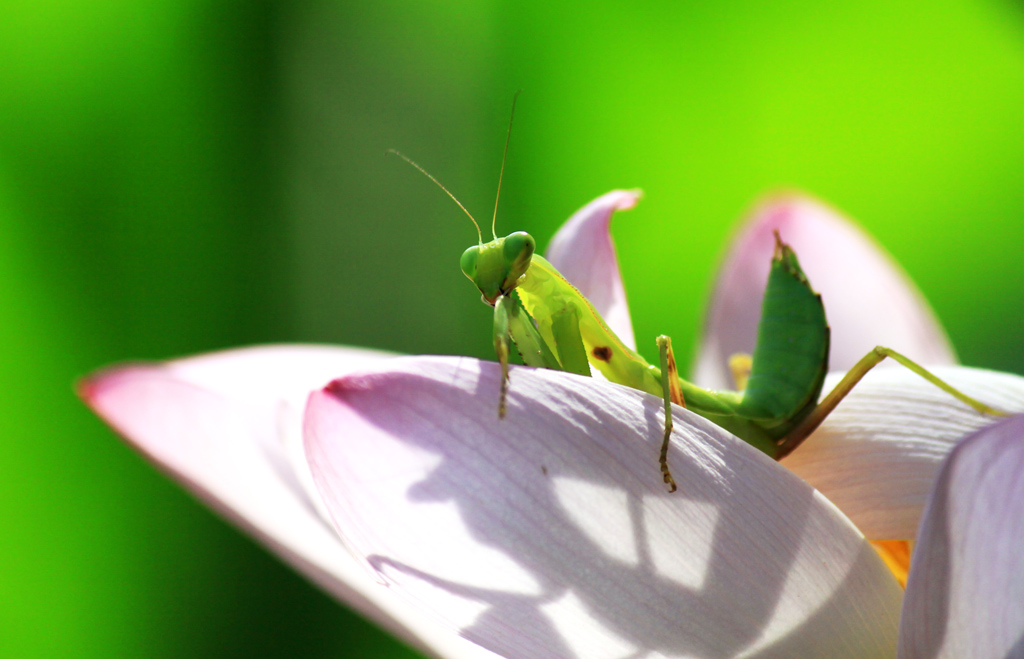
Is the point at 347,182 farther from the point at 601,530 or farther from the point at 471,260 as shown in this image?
the point at 601,530

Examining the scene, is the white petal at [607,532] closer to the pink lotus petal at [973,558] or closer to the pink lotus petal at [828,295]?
the pink lotus petal at [973,558]

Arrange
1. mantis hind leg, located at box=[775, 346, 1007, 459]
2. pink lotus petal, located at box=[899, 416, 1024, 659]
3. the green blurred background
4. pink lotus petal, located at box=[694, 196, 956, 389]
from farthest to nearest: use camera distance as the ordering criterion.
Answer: the green blurred background → pink lotus petal, located at box=[694, 196, 956, 389] → mantis hind leg, located at box=[775, 346, 1007, 459] → pink lotus petal, located at box=[899, 416, 1024, 659]

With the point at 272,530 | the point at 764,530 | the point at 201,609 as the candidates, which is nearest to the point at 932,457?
Answer: the point at 764,530

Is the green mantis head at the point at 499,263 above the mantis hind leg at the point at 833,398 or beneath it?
above

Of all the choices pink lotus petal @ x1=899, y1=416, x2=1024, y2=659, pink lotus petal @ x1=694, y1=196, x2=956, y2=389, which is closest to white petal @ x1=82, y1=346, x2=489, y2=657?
pink lotus petal @ x1=899, y1=416, x2=1024, y2=659

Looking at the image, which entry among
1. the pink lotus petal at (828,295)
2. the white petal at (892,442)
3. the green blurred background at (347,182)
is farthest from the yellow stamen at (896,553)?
the green blurred background at (347,182)

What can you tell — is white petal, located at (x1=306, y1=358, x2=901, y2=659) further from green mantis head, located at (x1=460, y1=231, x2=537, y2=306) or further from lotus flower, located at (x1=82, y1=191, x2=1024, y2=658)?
green mantis head, located at (x1=460, y1=231, x2=537, y2=306)
